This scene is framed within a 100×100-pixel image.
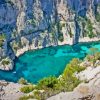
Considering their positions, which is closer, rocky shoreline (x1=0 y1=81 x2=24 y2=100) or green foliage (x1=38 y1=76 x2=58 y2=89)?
rocky shoreline (x1=0 y1=81 x2=24 y2=100)

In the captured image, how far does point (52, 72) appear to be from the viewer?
189 metres

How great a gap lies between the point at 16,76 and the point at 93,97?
140 m

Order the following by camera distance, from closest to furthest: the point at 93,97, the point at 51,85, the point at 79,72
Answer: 1. the point at 93,97
2. the point at 51,85
3. the point at 79,72

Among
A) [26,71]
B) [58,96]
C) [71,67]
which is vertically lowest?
[26,71]

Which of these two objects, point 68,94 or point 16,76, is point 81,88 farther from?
point 16,76

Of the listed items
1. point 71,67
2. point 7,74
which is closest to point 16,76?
point 7,74

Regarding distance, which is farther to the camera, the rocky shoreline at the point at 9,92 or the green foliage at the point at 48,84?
the green foliage at the point at 48,84

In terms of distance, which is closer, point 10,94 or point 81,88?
point 81,88

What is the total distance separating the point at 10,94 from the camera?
82.6m

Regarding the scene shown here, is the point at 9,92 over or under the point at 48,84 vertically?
over

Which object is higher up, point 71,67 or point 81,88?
point 81,88

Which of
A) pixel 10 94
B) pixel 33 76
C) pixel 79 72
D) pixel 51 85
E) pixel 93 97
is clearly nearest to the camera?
pixel 93 97

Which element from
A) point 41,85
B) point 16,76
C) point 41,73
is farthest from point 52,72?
point 41,85

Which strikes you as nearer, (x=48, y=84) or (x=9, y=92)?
(x=9, y=92)
